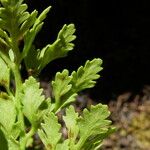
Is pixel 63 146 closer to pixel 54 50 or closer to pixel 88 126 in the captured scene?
pixel 88 126

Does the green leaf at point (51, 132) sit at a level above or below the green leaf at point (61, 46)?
below

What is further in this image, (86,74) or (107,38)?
(107,38)

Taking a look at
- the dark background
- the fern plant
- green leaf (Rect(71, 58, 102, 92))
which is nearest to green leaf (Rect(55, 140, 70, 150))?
Answer: the fern plant

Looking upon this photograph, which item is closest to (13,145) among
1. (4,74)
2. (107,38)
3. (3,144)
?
(3,144)

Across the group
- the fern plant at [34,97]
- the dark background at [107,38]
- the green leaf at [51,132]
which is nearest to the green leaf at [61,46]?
the fern plant at [34,97]

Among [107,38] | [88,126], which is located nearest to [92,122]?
[88,126]

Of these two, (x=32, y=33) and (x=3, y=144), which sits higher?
(x=32, y=33)

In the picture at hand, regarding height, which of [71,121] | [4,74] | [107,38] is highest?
[4,74]

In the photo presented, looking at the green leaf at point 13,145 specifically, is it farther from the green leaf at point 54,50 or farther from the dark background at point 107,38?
the dark background at point 107,38
